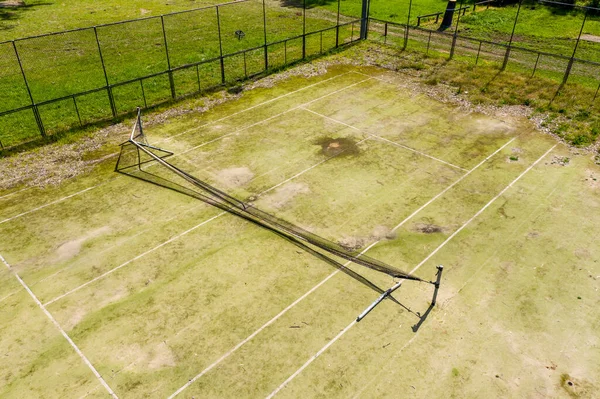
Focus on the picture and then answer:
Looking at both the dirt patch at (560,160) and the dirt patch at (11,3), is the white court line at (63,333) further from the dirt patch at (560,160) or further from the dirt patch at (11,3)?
the dirt patch at (11,3)

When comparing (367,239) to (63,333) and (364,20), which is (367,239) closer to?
(63,333)

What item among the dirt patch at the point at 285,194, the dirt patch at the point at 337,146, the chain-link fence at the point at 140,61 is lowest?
the dirt patch at the point at 285,194

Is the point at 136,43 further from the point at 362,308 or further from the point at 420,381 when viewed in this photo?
the point at 420,381

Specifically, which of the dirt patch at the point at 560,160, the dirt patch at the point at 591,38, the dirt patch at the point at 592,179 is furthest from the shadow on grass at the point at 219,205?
the dirt patch at the point at 591,38

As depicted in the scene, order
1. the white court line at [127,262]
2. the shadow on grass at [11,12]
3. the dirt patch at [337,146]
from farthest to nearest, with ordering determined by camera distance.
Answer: the shadow on grass at [11,12], the dirt patch at [337,146], the white court line at [127,262]

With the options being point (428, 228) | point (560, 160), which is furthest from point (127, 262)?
point (560, 160)

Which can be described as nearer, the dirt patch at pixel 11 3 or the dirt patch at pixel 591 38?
the dirt patch at pixel 591 38

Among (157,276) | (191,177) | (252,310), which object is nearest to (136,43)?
(191,177)

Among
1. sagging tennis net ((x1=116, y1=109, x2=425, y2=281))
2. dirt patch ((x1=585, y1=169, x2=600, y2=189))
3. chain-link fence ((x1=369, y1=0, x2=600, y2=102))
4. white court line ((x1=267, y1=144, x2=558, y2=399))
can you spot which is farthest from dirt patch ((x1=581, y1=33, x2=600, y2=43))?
sagging tennis net ((x1=116, y1=109, x2=425, y2=281))
